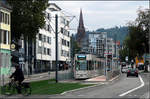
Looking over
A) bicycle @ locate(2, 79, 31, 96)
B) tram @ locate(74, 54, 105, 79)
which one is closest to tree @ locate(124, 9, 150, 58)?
tram @ locate(74, 54, 105, 79)

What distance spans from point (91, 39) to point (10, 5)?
116 feet

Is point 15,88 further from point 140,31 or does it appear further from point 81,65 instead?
point 140,31

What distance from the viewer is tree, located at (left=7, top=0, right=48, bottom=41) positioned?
5462 cm

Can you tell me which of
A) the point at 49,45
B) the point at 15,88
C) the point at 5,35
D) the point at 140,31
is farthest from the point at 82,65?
the point at 49,45

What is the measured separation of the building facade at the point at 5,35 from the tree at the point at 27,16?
3.79 feet

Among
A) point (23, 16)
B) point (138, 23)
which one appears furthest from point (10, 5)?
point (138, 23)

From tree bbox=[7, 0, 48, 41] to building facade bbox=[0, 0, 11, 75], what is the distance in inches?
45.5

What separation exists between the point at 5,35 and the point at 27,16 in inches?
162

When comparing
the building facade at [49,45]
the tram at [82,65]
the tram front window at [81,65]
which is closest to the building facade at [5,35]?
the tram at [82,65]

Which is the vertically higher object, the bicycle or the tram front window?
the tram front window

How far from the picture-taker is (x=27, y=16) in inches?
2151

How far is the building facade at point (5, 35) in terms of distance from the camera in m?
53.5

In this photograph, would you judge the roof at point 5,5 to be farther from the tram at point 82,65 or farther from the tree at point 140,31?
the tree at point 140,31

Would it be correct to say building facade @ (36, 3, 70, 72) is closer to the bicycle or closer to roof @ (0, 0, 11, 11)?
roof @ (0, 0, 11, 11)
